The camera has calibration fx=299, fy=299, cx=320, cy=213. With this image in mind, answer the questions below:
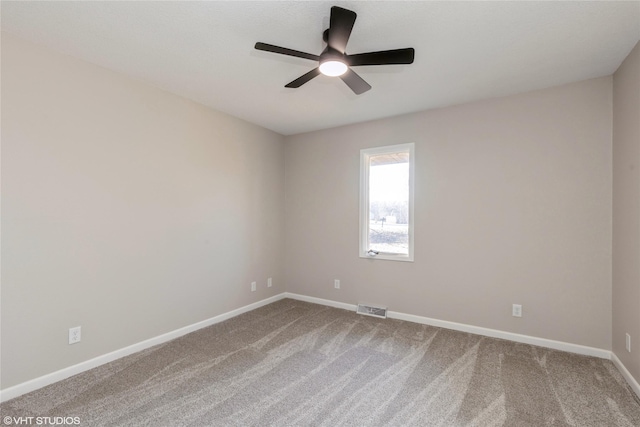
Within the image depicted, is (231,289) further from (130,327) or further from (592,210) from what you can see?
(592,210)

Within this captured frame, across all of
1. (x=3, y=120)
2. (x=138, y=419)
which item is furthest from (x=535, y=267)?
(x=3, y=120)

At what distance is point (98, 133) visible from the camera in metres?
2.57

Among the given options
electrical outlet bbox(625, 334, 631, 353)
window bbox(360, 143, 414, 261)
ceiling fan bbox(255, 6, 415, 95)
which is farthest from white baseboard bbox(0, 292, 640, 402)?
ceiling fan bbox(255, 6, 415, 95)

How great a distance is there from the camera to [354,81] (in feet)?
7.36

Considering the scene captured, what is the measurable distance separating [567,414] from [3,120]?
431 centimetres

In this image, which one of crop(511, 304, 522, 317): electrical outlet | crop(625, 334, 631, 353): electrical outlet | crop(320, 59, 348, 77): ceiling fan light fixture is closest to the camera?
crop(320, 59, 348, 77): ceiling fan light fixture

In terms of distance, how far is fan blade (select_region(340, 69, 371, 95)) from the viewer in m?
2.15

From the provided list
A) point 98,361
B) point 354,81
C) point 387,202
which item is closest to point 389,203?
point 387,202

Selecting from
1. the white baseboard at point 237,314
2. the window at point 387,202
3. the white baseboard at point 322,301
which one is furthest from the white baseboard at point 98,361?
the window at point 387,202

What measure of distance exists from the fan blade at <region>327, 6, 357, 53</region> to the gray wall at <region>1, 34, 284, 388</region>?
2.08 meters

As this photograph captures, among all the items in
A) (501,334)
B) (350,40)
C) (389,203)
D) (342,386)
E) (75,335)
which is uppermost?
(350,40)

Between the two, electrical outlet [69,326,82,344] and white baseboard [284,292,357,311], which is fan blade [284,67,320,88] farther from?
white baseboard [284,292,357,311]

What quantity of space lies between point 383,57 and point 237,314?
11.0 ft

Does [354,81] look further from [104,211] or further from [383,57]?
[104,211]
